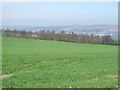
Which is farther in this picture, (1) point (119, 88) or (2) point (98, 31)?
(2) point (98, 31)

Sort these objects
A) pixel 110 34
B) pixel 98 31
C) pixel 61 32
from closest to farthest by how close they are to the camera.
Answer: pixel 110 34, pixel 98 31, pixel 61 32

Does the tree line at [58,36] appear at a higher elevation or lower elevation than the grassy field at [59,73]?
higher

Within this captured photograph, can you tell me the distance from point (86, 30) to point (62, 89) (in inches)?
2184

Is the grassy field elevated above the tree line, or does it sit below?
below

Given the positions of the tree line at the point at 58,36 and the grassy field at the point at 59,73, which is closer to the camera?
the grassy field at the point at 59,73

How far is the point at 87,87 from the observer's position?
757 centimetres

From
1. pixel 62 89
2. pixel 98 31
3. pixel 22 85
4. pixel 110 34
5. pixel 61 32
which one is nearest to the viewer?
pixel 62 89

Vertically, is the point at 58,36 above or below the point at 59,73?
above

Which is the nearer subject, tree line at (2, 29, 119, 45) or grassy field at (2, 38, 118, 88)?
grassy field at (2, 38, 118, 88)

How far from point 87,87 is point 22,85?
87.4 inches

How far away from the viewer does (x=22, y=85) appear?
8000 millimetres

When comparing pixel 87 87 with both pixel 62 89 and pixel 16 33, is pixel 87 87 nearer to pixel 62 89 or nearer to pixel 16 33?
pixel 62 89

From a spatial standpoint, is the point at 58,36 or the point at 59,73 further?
the point at 58,36

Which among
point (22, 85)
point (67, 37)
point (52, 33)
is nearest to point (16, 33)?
point (52, 33)
